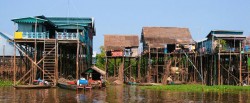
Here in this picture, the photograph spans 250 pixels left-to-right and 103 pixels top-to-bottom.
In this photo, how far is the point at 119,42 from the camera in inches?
1768

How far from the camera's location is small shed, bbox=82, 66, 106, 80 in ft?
109

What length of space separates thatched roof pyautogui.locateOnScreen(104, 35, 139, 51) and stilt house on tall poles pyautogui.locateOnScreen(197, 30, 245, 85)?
889 cm

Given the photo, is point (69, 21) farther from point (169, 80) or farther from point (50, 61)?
point (169, 80)

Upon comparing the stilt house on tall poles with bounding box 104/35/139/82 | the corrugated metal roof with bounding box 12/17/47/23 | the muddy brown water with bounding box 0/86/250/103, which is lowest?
the muddy brown water with bounding box 0/86/250/103

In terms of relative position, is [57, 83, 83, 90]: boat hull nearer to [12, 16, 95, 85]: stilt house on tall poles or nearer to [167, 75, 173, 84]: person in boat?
[12, 16, 95, 85]: stilt house on tall poles

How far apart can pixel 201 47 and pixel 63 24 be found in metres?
14.4

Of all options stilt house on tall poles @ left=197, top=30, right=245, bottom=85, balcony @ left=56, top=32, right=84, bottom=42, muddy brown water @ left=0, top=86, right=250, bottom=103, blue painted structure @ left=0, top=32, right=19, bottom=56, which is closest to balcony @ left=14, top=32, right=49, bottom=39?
balcony @ left=56, top=32, right=84, bottom=42

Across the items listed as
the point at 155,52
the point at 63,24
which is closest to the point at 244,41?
the point at 155,52

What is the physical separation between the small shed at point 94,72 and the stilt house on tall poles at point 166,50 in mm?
7638

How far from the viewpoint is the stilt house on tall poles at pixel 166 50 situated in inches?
1560

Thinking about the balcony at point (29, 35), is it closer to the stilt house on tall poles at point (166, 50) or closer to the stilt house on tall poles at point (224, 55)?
the stilt house on tall poles at point (166, 50)

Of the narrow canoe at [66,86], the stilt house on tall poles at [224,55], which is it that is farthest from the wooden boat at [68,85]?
the stilt house on tall poles at [224,55]

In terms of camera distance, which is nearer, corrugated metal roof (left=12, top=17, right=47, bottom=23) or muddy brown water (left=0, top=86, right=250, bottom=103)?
muddy brown water (left=0, top=86, right=250, bottom=103)

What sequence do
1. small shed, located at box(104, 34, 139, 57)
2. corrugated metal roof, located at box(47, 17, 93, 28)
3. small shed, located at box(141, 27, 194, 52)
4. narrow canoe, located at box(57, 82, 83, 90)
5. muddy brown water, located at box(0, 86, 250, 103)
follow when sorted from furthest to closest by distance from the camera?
small shed, located at box(104, 34, 139, 57), small shed, located at box(141, 27, 194, 52), corrugated metal roof, located at box(47, 17, 93, 28), narrow canoe, located at box(57, 82, 83, 90), muddy brown water, located at box(0, 86, 250, 103)
